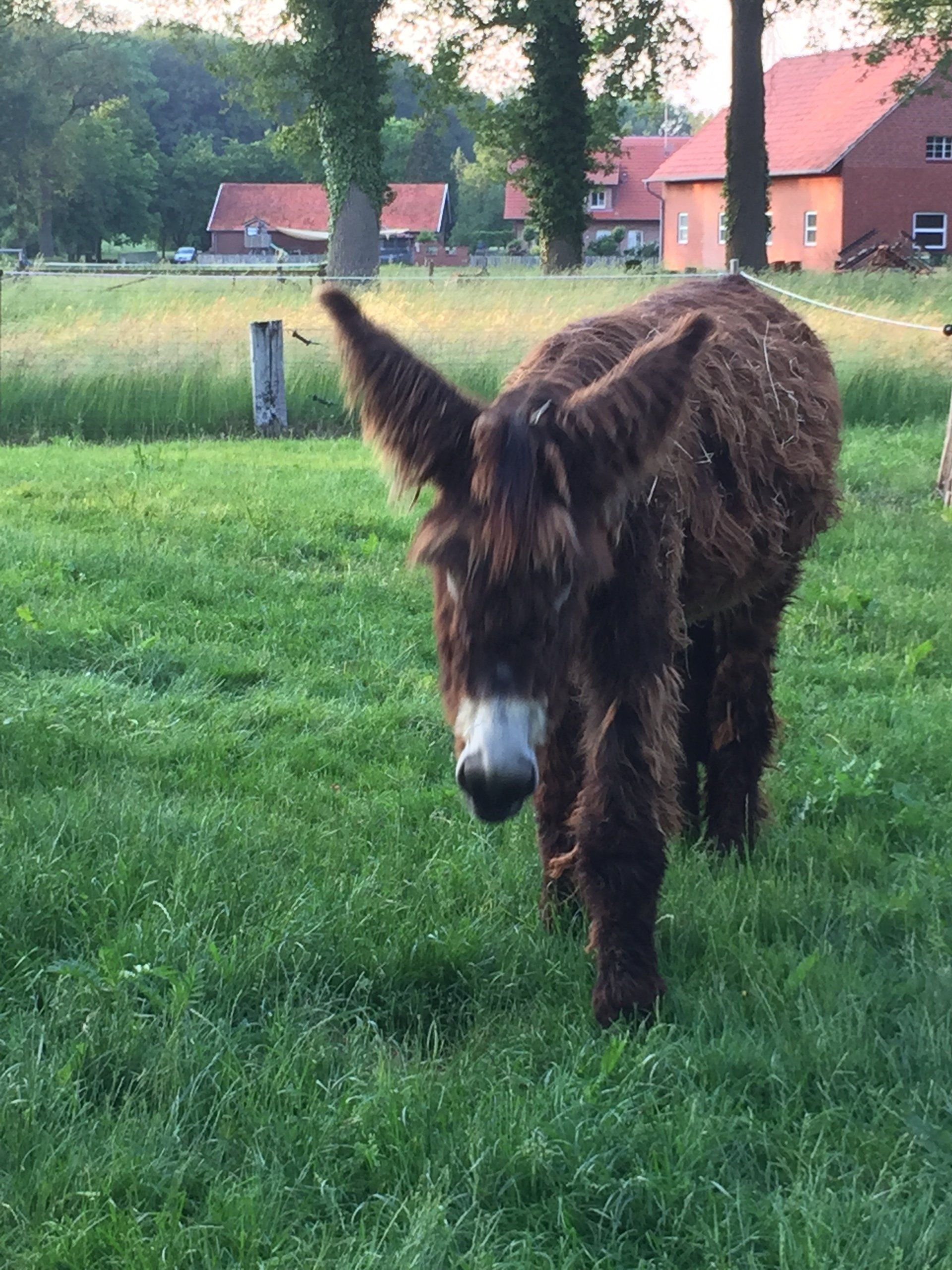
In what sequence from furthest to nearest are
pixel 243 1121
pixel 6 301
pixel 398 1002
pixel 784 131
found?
pixel 784 131, pixel 6 301, pixel 398 1002, pixel 243 1121

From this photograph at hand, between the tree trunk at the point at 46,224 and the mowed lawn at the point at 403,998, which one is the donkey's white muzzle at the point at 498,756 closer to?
the mowed lawn at the point at 403,998

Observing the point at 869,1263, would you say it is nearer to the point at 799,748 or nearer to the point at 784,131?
the point at 799,748

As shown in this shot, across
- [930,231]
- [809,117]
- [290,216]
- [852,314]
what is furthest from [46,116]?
[852,314]

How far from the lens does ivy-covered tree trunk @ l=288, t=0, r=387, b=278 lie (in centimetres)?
2966

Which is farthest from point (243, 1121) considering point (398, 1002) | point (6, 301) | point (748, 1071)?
point (6, 301)

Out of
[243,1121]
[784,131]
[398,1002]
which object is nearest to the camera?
[243,1121]

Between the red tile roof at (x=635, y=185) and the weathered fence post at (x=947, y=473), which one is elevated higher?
the red tile roof at (x=635, y=185)

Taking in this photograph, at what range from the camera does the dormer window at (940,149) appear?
4739cm

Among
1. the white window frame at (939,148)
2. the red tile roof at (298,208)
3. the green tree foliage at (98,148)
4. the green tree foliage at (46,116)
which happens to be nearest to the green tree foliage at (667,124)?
the red tile roof at (298,208)

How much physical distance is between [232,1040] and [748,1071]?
1.30 metres

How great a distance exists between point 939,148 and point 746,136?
26818mm

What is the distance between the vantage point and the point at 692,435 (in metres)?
3.66

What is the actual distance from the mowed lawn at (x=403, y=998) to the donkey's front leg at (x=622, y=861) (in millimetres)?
125

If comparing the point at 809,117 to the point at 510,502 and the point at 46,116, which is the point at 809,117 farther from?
the point at 510,502
